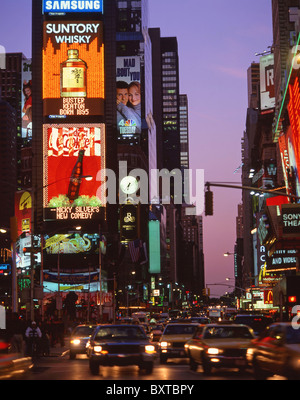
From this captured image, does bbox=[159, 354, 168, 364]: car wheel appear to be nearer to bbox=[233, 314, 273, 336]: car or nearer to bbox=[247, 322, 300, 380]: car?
bbox=[233, 314, 273, 336]: car

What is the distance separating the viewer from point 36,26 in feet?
486

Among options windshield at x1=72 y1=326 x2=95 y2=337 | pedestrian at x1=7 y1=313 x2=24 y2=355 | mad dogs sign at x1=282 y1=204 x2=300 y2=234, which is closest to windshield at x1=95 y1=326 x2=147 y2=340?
pedestrian at x1=7 y1=313 x2=24 y2=355

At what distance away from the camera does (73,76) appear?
127 metres

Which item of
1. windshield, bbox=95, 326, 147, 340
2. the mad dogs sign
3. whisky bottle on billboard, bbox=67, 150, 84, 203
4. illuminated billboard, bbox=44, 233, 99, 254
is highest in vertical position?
whisky bottle on billboard, bbox=67, 150, 84, 203

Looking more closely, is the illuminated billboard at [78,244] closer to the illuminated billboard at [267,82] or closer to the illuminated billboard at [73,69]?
the illuminated billboard at [73,69]

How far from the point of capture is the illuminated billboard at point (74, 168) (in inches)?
5000

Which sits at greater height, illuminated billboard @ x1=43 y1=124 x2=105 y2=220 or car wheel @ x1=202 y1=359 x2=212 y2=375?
illuminated billboard @ x1=43 y1=124 x2=105 y2=220

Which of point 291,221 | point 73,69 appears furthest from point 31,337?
point 73,69

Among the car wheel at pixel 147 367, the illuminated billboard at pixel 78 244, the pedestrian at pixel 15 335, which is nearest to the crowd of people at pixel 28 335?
the pedestrian at pixel 15 335

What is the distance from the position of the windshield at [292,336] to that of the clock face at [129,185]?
161328 mm

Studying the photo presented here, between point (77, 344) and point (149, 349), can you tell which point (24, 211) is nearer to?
point (77, 344)

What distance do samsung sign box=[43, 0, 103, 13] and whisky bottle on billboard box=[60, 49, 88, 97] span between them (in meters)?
9.22

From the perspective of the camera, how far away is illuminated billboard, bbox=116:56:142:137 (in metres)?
181
